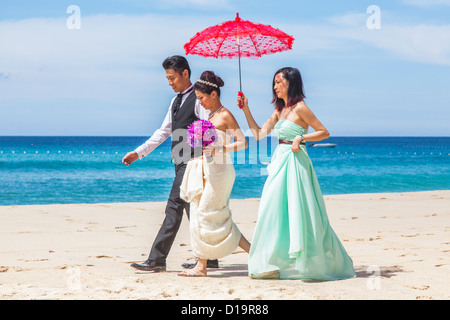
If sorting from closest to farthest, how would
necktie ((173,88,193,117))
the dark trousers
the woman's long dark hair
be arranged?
the woman's long dark hair, the dark trousers, necktie ((173,88,193,117))

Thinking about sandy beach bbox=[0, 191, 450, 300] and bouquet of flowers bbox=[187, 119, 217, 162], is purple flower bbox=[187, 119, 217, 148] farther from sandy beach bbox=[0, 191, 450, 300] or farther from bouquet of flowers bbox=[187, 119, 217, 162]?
sandy beach bbox=[0, 191, 450, 300]

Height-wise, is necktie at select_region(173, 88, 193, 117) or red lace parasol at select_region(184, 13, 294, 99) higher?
red lace parasol at select_region(184, 13, 294, 99)

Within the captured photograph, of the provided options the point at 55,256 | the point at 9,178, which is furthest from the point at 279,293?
the point at 9,178

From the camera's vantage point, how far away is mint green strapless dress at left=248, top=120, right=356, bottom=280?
4.75 metres

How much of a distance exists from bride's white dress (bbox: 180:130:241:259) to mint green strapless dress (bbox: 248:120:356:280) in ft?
0.96

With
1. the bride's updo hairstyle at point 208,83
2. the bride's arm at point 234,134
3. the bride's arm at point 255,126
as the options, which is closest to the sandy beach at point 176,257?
the bride's arm at point 234,134

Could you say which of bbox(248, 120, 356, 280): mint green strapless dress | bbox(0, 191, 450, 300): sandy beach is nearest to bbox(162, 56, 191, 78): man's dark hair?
bbox(248, 120, 356, 280): mint green strapless dress

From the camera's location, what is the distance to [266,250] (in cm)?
484

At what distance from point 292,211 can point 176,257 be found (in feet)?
6.90

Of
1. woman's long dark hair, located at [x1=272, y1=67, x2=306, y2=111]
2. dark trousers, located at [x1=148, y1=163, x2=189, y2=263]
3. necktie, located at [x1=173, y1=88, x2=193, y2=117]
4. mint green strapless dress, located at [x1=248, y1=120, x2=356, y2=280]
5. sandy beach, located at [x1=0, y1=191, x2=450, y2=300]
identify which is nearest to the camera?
sandy beach, located at [x1=0, y1=191, x2=450, y2=300]

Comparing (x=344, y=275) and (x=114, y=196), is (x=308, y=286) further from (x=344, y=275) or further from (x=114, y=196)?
(x=114, y=196)

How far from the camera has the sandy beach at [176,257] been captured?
437cm

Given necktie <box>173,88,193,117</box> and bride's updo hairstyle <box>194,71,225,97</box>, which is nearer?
bride's updo hairstyle <box>194,71,225,97</box>
